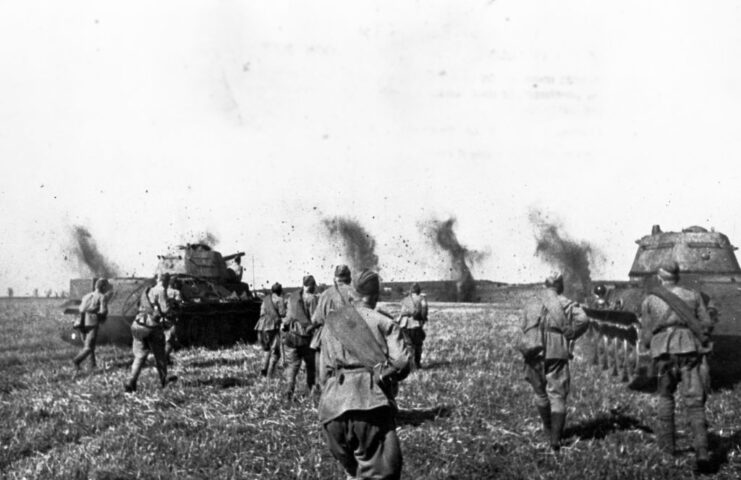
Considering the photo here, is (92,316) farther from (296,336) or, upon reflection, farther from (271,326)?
(296,336)

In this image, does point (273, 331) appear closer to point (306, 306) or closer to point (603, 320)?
point (306, 306)

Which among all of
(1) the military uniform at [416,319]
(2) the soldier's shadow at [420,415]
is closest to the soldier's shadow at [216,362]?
(1) the military uniform at [416,319]

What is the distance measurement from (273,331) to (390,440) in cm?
870

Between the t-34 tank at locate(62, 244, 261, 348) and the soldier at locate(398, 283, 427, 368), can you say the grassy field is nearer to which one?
the soldier at locate(398, 283, 427, 368)

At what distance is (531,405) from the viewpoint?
394 inches

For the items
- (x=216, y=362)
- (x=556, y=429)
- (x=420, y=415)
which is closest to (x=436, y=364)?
(x=216, y=362)

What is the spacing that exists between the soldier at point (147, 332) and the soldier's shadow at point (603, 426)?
19.8ft

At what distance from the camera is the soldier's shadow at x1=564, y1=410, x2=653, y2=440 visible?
27.4 ft

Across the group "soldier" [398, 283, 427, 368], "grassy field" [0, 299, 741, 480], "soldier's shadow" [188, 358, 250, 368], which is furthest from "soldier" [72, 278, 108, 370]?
"soldier" [398, 283, 427, 368]

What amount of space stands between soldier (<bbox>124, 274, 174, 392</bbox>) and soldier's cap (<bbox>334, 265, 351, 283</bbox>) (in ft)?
14.4

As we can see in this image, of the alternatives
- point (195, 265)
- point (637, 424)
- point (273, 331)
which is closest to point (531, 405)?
point (637, 424)

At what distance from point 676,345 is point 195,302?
13.2 metres

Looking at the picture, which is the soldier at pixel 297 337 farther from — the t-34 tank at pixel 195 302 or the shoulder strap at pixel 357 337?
the t-34 tank at pixel 195 302

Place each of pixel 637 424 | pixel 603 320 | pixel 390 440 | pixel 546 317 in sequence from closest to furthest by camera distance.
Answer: pixel 390 440 < pixel 546 317 < pixel 637 424 < pixel 603 320
